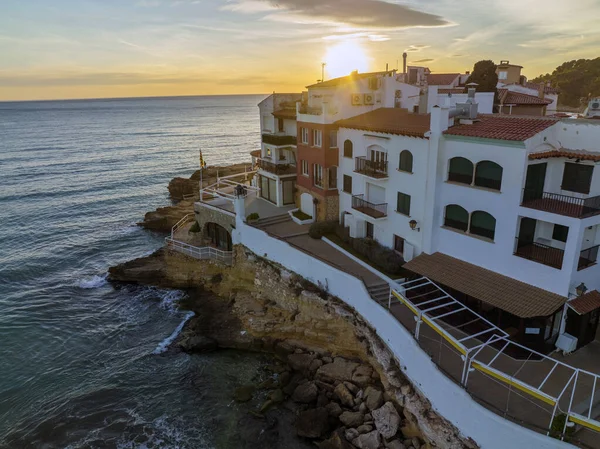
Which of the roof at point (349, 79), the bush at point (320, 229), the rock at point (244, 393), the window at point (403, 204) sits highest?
the roof at point (349, 79)

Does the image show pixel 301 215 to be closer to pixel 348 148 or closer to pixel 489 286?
pixel 348 148

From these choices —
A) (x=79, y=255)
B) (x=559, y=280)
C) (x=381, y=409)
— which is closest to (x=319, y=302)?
(x=381, y=409)

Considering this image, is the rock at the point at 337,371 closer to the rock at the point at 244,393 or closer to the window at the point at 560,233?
the rock at the point at 244,393

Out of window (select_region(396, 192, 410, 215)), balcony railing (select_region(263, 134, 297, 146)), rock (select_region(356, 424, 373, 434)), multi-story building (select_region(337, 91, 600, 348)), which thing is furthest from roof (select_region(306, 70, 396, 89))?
rock (select_region(356, 424, 373, 434))

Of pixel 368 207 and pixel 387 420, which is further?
pixel 368 207

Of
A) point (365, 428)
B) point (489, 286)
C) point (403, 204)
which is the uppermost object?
point (403, 204)

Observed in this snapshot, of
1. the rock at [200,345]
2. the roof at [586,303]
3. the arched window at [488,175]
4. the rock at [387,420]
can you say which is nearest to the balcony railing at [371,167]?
the arched window at [488,175]

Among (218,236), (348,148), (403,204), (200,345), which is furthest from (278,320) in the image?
(348,148)
